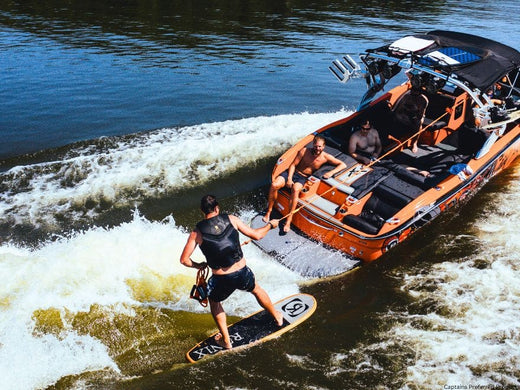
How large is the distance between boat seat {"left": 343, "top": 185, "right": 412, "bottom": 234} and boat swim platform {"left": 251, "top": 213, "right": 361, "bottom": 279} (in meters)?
0.52

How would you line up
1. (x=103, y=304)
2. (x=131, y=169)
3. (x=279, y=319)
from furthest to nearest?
(x=131, y=169) → (x=103, y=304) → (x=279, y=319)

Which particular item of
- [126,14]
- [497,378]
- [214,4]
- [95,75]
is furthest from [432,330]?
[214,4]

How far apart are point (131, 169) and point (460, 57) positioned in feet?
22.4

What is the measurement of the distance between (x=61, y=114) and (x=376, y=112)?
8495 millimetres

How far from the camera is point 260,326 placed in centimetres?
575

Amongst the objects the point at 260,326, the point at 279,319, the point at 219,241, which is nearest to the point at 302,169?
the point at 279,319

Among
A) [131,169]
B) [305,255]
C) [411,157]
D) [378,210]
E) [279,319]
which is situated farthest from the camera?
[131,169]

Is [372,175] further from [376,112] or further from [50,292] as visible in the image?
[50,292]

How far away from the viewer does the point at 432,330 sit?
18.8ft

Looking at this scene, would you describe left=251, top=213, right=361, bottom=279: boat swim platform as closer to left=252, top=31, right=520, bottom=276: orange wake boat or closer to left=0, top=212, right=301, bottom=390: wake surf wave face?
left=252, top=31, right=520, bottom=276: orange wake boat

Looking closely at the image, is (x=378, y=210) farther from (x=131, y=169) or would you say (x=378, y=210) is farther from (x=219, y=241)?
(x=131, y=169)

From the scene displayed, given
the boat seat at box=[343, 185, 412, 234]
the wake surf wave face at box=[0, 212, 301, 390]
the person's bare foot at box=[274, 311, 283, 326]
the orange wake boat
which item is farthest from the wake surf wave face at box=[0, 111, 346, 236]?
the person's bare foot at box=[274, 311, 283, 326]

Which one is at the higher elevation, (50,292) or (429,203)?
(429,203)

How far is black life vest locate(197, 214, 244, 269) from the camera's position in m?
4.79
